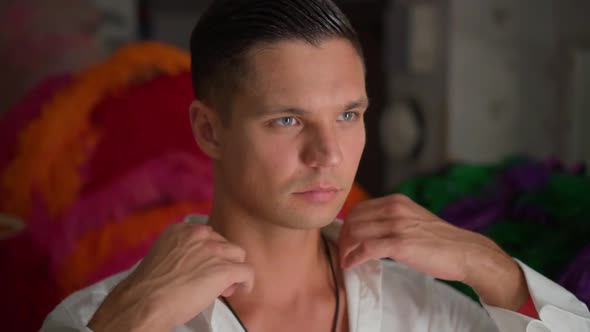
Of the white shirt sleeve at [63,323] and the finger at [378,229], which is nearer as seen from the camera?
the white shirt sleeve at [63,323]

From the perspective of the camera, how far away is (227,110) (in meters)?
1.15

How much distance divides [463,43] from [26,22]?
1671 millimetres

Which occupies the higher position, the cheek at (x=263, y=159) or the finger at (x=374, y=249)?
the cheek at (x=263, y=159)

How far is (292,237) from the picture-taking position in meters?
1.22

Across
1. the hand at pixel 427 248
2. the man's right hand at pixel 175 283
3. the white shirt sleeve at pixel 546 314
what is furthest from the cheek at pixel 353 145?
the white shirt sleeve at pixel 546 314

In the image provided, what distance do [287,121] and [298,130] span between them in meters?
0.02

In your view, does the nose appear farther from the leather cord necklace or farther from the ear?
the leather cord necklace

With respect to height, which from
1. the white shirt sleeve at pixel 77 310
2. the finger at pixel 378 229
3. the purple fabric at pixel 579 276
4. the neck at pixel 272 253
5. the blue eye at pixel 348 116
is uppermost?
the blue eye at pixel 348 116

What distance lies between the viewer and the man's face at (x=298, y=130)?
3.56 feet

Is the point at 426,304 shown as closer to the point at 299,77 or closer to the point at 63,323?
the point at 299,77

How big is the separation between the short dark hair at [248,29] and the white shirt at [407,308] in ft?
1.15

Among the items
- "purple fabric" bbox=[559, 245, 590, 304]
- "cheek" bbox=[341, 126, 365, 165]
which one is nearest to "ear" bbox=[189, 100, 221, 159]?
"cheek" bbox=[341, 126, 365, 165]

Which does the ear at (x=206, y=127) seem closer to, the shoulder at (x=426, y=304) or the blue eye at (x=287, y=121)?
the blue eye at (x=287, y=121)

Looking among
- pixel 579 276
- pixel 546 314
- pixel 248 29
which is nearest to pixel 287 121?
pixel 248 29
